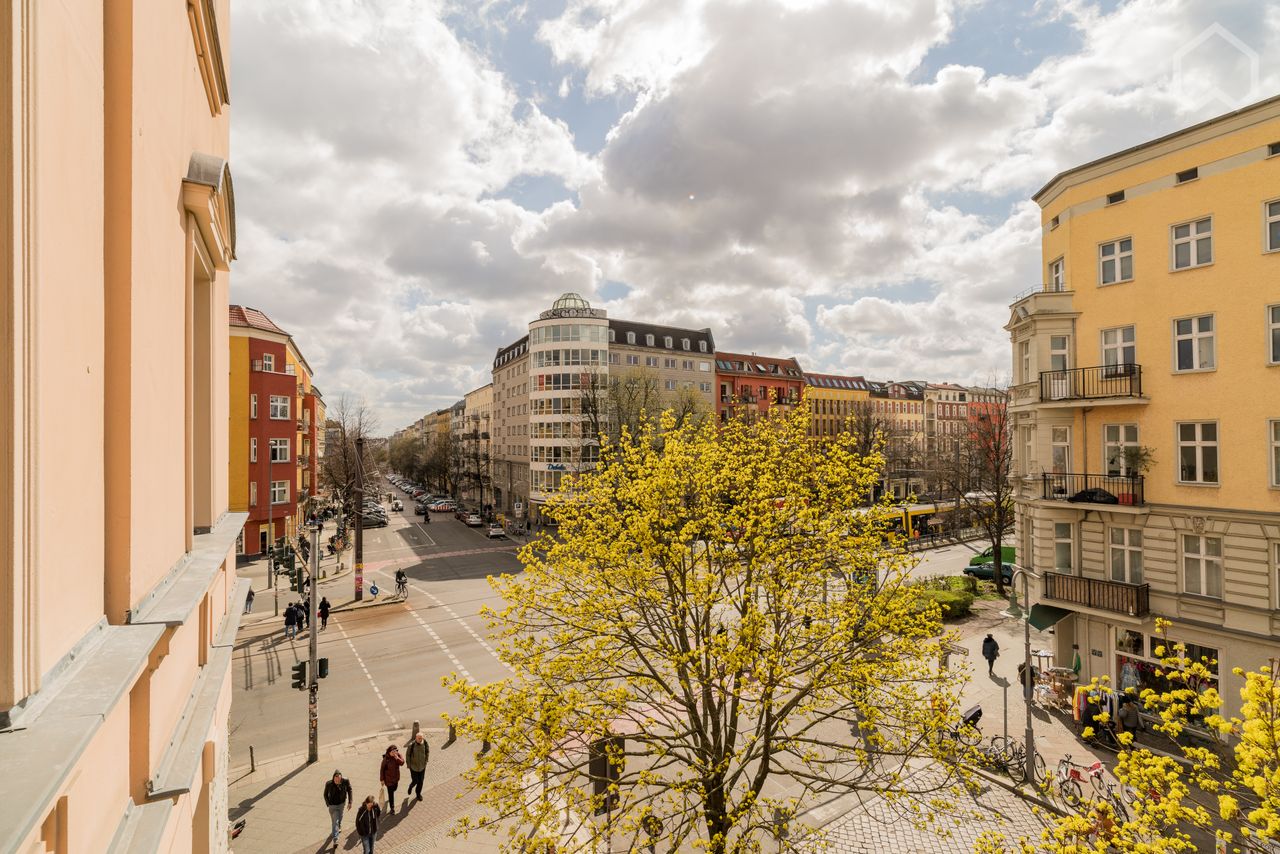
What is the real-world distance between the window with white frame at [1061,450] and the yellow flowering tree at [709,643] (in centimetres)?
1132

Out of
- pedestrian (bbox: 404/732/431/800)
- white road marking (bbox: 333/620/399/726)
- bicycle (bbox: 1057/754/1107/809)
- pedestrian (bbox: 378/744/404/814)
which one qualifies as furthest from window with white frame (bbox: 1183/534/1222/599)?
white road marking (bbox: 333/620/399/726)

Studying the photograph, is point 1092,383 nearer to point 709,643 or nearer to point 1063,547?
point 1063,547

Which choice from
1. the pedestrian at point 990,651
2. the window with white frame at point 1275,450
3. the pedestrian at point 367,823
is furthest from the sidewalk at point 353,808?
the window with white frame at point 1275,450

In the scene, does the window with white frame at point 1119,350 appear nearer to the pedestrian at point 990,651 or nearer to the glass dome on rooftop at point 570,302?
the pedestrian at point 990,651

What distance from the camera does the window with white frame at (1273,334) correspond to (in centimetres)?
1404

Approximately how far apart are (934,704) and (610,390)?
4215 centimetres

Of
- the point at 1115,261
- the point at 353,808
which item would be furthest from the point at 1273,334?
the point at 353,808

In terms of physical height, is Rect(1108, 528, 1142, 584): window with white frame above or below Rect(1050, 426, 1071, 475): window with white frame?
below

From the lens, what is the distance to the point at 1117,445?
55.9 feet

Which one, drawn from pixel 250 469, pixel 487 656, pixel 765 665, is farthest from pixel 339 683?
pixel 250 469

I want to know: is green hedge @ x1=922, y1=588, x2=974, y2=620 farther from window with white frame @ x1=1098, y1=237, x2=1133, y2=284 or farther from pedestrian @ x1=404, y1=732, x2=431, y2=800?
pedestrian @ x1=404, y1=732, x2=431, y2=800

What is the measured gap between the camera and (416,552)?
143 ft

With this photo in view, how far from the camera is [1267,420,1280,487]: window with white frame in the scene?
46.0 feet

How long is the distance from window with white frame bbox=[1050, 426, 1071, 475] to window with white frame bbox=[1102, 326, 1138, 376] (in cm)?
216
